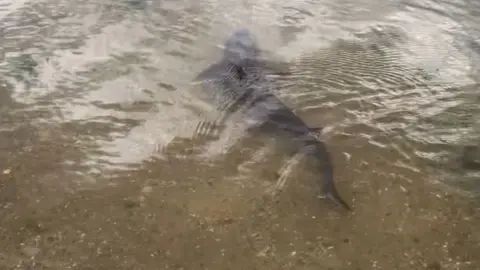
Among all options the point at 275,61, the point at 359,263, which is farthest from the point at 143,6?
the point at 359,263

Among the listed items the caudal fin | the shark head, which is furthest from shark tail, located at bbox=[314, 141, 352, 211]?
the shark head

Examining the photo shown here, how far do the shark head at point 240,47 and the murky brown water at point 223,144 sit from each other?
179mm

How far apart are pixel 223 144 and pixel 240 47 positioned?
1.93 metres

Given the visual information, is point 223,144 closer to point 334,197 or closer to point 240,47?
point 334,197

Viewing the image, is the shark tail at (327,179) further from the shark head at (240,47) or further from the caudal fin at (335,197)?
the shark head at (240,47)

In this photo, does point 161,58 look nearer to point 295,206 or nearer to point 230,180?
point 230,180

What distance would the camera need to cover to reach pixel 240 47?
6.30 m

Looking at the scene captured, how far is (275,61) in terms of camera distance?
240 inches

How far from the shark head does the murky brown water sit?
0.59ft

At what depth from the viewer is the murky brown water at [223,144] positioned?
3801 mm

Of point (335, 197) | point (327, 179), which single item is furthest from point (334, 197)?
point (327, 179)

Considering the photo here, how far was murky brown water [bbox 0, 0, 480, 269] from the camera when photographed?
380 centimetres

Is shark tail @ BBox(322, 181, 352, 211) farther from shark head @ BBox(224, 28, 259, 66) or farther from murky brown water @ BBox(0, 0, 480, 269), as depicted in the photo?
shark head @ BBox(224, 28, 259, 66)

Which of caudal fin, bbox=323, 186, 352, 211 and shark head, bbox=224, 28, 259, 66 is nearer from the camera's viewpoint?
caudal fin, bbox=323, 186, 352, 211
